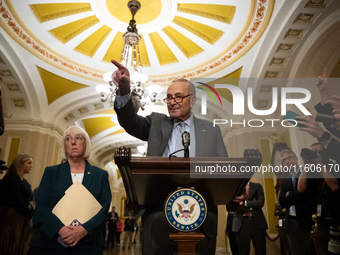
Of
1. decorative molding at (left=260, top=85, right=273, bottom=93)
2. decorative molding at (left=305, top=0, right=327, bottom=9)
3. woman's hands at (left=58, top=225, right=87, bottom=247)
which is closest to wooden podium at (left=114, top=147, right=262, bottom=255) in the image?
woman's hands at (left=58, top=225, right=87, bottom=247)

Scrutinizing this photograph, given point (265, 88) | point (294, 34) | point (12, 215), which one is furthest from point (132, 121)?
point (265, 88)

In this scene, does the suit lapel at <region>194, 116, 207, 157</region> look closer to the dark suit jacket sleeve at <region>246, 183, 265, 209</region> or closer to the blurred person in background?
the blurred person in background

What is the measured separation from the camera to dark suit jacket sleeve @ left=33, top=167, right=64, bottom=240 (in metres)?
1.60

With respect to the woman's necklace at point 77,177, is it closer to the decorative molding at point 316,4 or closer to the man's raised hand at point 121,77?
the man's raised hand at point 121,77

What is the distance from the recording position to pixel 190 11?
19.5 ft

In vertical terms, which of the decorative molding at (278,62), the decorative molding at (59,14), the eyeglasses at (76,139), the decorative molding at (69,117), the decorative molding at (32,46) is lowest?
the eyeglasses at (76,139)

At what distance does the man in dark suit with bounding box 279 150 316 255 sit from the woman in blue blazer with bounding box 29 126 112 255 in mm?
1701

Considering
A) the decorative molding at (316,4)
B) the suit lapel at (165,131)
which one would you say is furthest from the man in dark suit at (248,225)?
the decorative molding at (316,4)

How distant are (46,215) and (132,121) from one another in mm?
743

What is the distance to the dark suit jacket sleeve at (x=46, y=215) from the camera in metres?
1.60

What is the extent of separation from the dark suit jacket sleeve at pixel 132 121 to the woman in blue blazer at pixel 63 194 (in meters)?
0.51

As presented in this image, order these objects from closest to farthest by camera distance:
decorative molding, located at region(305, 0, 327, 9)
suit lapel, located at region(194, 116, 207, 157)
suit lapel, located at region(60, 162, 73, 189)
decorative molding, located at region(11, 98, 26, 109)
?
suit lapel, located at region(194, 116, 207, 157), suit lapel, located at region(60, 162, 73, 189), decorative molding, located at region(305, 0, 327, 9), decorative molding, located at region(11, 98, 26, 109)

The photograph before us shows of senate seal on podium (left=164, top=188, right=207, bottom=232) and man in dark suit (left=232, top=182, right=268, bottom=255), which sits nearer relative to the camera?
senate seal on podium (left=164, top=188, right=207, bottom=232)

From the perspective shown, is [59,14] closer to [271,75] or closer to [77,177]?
[271,75]
